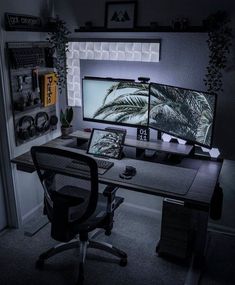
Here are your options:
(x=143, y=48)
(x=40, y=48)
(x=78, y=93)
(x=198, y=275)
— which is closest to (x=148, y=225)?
(x=198, y=275)

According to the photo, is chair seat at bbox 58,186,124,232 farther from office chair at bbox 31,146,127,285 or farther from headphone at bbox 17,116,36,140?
headphone at bbox 17,116,36,140

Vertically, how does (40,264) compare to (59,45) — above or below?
below

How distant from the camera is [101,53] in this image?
8.57 feet

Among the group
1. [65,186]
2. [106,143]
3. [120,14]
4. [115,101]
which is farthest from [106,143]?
[120,14]

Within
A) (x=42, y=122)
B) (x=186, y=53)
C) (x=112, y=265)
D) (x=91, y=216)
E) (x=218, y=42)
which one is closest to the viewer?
(x=91, y=216)

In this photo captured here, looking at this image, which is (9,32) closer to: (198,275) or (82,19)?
(82,19)

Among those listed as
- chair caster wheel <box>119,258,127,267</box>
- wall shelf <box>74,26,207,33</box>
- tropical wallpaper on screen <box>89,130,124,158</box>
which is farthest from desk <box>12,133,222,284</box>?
wall shelf <box>74,26,207,33</box>

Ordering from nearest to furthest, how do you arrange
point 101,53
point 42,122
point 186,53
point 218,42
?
point 218,42, point 186,53, point 101,53, point 42,122

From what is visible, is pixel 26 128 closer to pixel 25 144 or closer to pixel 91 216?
pixel 25 144

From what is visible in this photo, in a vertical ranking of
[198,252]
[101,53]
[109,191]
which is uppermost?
[101,53]

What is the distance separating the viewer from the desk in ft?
6.10

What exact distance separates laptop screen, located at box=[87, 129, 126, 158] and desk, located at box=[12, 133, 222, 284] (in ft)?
0.31

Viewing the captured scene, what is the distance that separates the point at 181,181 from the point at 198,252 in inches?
23.5

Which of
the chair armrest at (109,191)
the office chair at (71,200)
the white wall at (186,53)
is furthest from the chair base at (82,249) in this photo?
the white wall at (186,53)
